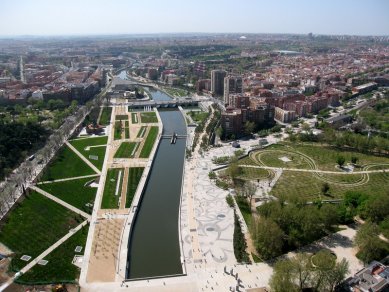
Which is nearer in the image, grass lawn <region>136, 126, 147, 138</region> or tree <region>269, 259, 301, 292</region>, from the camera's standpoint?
tree <region>269, 259, 301, 292</region>

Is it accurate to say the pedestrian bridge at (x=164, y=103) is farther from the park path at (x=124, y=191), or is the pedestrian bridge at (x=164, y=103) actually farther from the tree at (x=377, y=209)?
the tree at (x=377, y=209)

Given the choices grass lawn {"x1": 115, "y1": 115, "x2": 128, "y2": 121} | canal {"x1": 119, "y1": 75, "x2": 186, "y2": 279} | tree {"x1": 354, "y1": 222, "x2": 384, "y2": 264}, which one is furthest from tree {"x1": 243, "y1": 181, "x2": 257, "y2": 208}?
grass lawn {"x1": 115, "y1": 115, "x2": 128, "y2": 121}

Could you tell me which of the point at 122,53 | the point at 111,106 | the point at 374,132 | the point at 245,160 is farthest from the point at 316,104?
the point at 122,53

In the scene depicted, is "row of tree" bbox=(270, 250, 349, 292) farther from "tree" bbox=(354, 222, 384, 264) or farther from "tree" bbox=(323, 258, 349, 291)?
"tree" bbox=(354, 222, 384, 264)

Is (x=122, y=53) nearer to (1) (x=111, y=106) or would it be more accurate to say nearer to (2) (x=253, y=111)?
(1) (x=111, y=106)

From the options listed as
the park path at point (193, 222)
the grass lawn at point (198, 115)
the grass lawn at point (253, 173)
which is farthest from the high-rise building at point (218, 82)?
the grass lawn at point (253, 173)

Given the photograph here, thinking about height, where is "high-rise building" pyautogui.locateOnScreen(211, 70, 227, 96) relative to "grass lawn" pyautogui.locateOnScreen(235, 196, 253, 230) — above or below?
above
